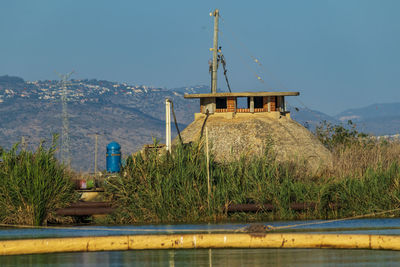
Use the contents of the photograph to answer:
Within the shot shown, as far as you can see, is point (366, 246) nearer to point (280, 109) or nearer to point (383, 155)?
point (383, 155)

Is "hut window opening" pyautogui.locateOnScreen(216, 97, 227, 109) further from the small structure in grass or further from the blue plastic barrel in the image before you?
the blue plastic barrel

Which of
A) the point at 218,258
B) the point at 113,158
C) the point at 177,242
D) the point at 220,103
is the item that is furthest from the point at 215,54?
the point at 218,258

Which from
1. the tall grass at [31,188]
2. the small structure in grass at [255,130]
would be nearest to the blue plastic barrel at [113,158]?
→ the small structure in grass at [255,130]

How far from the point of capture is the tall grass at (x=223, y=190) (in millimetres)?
30188

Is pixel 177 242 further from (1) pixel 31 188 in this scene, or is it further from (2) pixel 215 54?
(2) pixel 215 54

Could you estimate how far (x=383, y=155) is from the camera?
121ft

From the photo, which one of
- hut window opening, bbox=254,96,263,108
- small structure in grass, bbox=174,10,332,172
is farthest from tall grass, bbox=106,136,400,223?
hut window opening, bbox=254,96,263,108

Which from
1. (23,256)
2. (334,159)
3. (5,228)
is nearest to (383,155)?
(334,159)

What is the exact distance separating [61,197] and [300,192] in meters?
8.35

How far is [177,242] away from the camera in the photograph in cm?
2109

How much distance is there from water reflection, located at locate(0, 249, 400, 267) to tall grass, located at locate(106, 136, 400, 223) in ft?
28.7

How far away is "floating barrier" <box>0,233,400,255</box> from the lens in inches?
813

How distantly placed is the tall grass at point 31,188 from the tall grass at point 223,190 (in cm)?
205

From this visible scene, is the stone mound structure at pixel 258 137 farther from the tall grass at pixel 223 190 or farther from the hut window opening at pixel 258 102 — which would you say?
the tall grass at pixel 223 190
